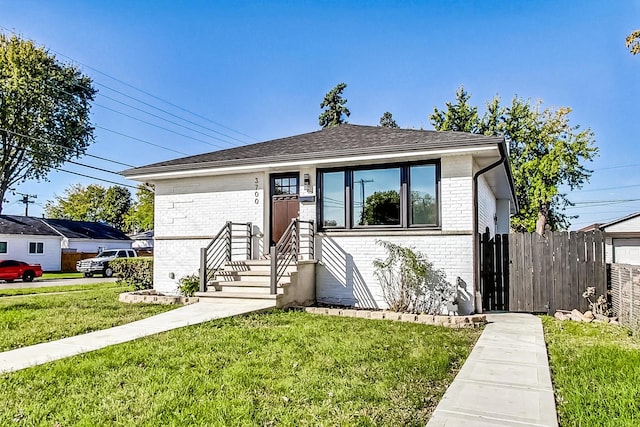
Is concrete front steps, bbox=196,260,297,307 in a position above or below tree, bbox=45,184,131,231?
below

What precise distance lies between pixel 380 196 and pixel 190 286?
15.2 ft

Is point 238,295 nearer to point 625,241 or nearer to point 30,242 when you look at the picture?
point 625,241

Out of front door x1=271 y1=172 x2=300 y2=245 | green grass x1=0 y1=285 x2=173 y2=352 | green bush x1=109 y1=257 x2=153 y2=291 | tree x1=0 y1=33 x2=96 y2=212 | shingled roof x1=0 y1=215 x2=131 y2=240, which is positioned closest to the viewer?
green grass x1=0 y1=285 x2=173 y2=352

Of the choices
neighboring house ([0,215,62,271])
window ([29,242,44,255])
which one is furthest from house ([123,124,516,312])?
window ([29,242,44,255])

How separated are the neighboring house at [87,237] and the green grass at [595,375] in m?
32.6

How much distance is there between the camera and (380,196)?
29.6 feet

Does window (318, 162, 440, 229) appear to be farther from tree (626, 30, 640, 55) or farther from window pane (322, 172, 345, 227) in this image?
tree (626, 30, 640, 55)

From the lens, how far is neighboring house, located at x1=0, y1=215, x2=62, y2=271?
27922mm

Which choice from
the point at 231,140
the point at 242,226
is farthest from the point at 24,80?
the point at 242,226

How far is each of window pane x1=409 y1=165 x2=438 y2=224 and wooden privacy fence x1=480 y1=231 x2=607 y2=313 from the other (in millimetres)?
1310

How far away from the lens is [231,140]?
30531mm

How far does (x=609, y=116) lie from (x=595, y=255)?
75.7ft

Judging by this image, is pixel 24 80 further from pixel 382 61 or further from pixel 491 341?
pixel 491 341

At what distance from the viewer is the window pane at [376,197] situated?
8.84m
